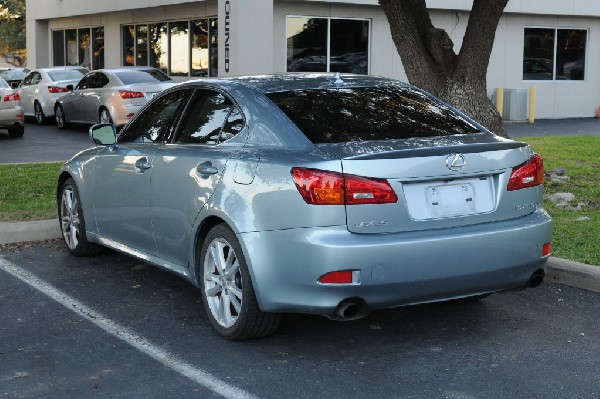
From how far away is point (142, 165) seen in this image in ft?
21.9

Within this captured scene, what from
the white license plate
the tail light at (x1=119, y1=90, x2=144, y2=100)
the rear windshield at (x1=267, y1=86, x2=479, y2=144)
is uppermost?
the rear windshield at (x1=267, y1=86, x2=479, y2=144)

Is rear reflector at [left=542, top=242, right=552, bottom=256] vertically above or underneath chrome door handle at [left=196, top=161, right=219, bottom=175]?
underneath

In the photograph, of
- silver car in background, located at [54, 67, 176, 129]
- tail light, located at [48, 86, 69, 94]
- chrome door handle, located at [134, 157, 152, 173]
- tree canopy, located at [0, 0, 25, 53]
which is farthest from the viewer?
tree canopy, located at [0, 0, 25, 53]

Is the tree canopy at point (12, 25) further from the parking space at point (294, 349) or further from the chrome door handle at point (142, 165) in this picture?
the chrome door handle at point (142, 165)

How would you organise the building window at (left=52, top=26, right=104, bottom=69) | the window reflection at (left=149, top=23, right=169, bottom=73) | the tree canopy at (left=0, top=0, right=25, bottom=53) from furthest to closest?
the tree canopy at (left=0, top=0, right=25, bottom=53) < the building window at (left=52, top=26, right=104, bottom=69) < the window reflection at (left=149, top=23, right=169, bottom=73)

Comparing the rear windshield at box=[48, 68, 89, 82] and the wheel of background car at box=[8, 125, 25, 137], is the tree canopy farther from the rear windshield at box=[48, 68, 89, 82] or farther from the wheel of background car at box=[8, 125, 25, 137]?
the wheel of background car at box=[8, 125, 25, 137]

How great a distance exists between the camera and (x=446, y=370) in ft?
17.1

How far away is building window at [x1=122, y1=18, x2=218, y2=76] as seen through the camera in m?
24.9

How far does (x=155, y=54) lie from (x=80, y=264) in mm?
20441

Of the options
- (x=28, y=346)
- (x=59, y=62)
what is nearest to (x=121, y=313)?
(x=28, y=346)

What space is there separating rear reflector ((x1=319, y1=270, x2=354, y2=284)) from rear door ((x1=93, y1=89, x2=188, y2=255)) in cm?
159

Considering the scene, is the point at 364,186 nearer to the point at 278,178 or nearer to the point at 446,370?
the point at 278,178

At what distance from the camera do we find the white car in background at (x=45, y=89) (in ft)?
78.6

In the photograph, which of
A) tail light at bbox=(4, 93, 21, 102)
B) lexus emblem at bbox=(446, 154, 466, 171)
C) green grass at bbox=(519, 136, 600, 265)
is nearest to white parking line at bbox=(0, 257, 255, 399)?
lexus emblem at bbox=(446, 154, 466, 171)
